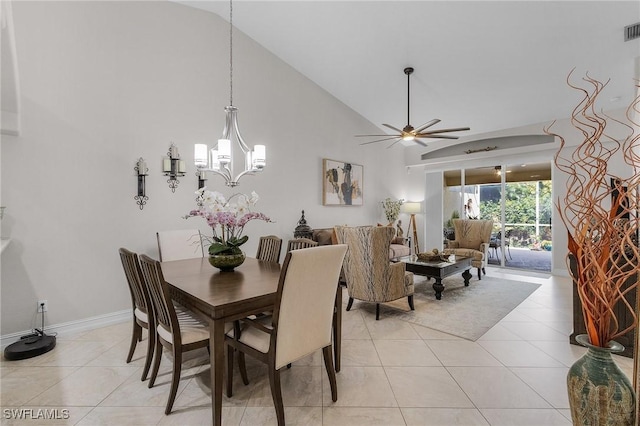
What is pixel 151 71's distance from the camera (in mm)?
3605

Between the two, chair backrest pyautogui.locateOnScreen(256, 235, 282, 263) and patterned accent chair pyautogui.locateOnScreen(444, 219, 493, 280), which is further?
patterned accent chair pyautogui.locateOnScreen(444, 219, 493, 280)

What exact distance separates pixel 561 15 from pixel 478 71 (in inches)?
46.1

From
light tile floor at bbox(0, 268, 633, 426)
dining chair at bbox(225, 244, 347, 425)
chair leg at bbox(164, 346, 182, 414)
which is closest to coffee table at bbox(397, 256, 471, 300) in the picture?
light tile floor at bbox(0, 268, 633, 426)

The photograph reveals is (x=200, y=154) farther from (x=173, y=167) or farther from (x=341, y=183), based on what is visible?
(x=341, y=183)

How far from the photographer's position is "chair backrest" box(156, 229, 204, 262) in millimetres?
3156

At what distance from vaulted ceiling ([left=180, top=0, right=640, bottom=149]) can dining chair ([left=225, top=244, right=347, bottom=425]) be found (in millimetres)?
3439

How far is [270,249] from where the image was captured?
3174 millimetres

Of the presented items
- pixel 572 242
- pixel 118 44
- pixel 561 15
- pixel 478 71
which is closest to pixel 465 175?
pixel 478 71

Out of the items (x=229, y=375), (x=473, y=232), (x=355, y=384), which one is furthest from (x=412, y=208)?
(x=229, y=375)

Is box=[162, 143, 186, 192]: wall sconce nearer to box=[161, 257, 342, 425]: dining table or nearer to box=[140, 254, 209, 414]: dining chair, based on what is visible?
box=[161, 257, 342, 425]: dining table

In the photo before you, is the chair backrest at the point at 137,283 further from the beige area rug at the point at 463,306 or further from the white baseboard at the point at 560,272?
the white baseboard at the point at 560,272

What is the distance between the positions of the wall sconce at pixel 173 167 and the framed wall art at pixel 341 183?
2.67 meters

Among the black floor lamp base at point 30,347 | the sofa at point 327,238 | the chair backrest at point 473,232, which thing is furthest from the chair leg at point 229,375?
the chair backrest at point 473,232

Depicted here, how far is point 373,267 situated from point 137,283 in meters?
2.32
